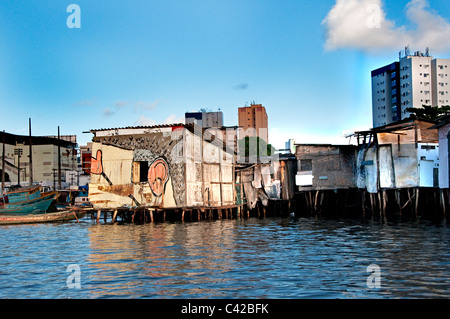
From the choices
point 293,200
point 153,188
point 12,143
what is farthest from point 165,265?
point 12,143

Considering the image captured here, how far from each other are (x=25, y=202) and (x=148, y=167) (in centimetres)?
1594

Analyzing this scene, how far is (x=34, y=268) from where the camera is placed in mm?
12742

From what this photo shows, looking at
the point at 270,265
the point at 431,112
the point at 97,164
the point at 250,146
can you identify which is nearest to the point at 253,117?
the point at 250,146

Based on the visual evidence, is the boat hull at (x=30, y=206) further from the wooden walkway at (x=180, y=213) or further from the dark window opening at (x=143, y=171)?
the dark window opening at (x=143, y=171)

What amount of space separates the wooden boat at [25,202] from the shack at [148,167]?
39.9ft

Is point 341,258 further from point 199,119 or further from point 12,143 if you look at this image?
point 199,119

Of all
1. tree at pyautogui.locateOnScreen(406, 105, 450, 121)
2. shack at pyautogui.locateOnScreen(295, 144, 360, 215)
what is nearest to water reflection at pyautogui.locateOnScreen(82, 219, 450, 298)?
shack at pyautogui.locateOnScreen(295, 144, 360, 215)

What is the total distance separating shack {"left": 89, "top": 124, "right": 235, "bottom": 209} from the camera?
28.3 meters

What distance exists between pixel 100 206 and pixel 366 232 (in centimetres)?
1735

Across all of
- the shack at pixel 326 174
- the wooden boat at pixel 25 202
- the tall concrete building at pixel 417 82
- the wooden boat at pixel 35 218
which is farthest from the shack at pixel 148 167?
the tall concrete building at pixel 417 82

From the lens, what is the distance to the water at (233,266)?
930 cm

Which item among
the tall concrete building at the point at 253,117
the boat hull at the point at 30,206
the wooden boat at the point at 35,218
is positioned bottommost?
the wooden boat at the point at 35,218

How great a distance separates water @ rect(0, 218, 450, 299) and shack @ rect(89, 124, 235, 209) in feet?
28.8

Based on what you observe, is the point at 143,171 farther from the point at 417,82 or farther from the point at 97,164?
the point at 417,82
